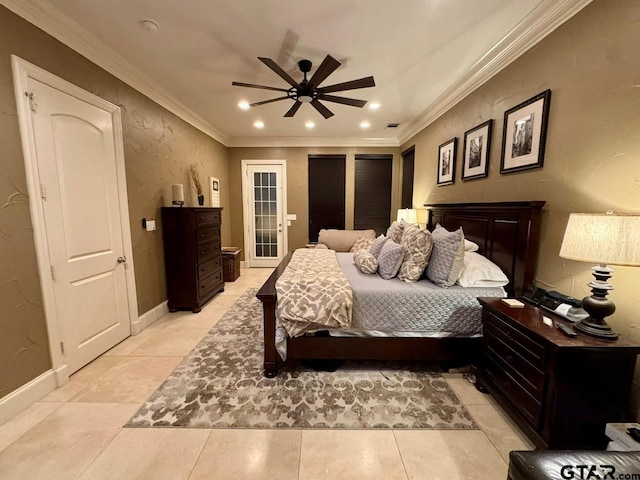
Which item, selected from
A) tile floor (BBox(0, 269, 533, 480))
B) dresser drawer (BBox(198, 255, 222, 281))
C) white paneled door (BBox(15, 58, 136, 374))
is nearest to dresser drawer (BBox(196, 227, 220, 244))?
dresser drawer (BBox(198, 255, 222, 281))

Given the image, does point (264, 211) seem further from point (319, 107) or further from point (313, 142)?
point (319, 107)

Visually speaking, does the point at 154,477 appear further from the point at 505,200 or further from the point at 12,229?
the point at 505,200

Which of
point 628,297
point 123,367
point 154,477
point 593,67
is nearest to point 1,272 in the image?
point 123,367

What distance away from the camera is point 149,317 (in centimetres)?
296

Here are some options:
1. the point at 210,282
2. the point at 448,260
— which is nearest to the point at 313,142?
the point at 210,282

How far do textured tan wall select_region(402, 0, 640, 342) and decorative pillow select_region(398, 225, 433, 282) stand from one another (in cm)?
79

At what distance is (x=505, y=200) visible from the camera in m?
2.32

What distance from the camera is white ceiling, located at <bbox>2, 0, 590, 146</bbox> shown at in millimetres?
1817

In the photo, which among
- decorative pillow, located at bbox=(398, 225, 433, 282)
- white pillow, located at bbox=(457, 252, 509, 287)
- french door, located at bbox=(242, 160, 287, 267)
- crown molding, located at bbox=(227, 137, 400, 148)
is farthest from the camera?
french door, located at bbox=(242, 160, 287, 267)

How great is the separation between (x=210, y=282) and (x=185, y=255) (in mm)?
607

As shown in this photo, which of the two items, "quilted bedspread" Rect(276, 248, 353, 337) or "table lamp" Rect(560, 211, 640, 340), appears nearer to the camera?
"table lamp" Rect(560, 211, 640, 340)

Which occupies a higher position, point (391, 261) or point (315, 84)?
point (315, 84)

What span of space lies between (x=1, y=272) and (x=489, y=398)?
10.8 feet

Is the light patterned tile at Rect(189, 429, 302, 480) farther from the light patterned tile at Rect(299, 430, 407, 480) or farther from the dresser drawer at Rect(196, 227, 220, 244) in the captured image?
the dresser drawer at Rect(196, 227, 220, 244)
